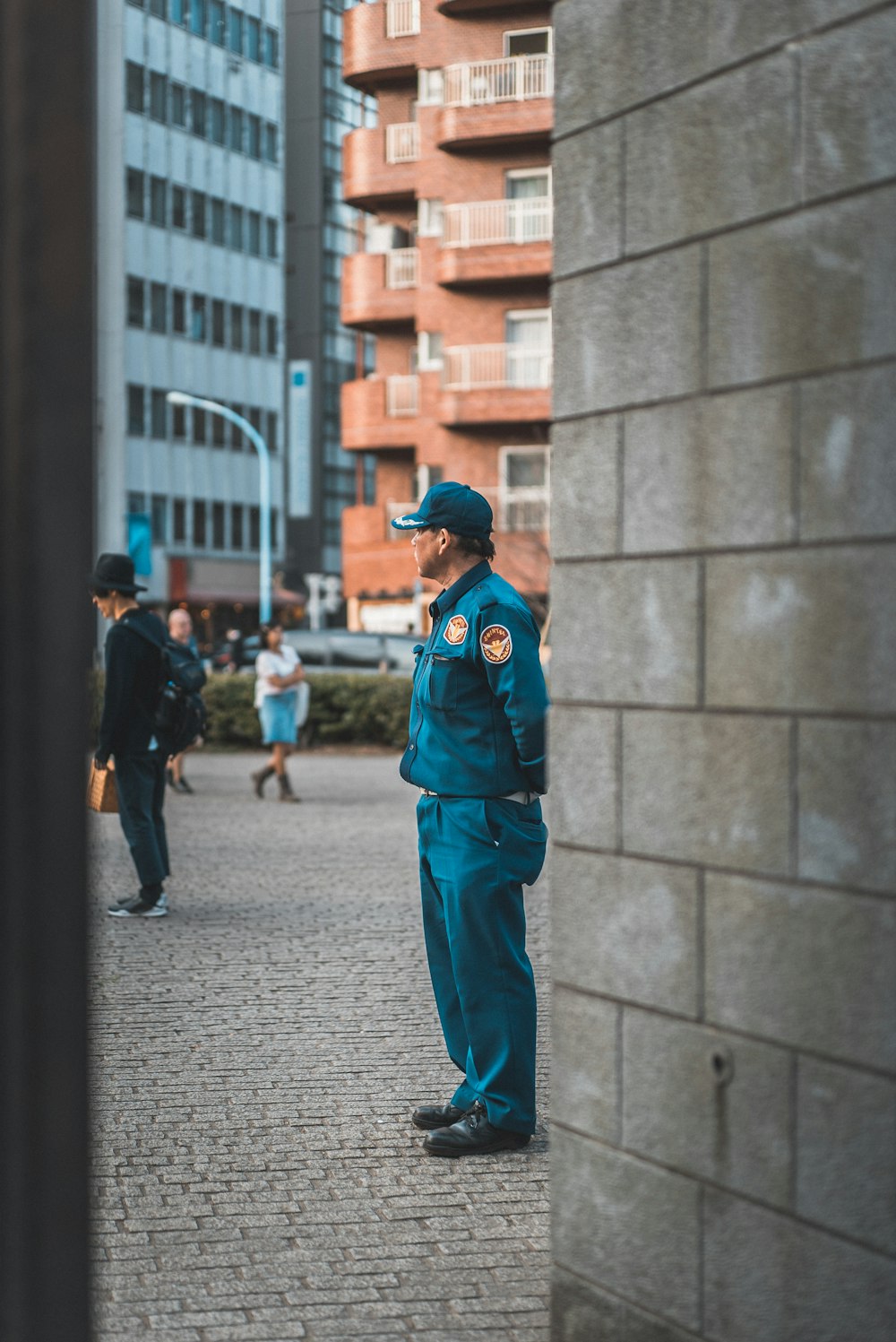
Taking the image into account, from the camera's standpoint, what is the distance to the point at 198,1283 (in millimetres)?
4160

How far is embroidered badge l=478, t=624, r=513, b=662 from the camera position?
203 inches

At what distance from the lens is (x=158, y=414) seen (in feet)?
209

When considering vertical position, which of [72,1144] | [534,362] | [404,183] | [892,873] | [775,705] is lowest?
[72,1144]

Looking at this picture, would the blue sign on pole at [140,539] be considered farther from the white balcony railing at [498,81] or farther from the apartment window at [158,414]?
the apartment window at [158,414]

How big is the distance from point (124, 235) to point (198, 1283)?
59.2 meters

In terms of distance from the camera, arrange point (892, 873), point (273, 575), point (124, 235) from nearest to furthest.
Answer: point (892, 873) → point (124, 235) → point (273, 575)

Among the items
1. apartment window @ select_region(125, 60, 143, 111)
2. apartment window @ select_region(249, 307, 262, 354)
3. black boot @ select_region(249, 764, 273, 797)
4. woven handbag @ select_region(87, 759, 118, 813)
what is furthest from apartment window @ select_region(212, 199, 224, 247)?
woven handbag @ select_region(87, 759, 118, 813)

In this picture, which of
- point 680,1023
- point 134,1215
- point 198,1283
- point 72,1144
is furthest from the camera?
point 134,1215

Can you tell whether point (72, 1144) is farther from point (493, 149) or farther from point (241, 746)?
point (493, 149)

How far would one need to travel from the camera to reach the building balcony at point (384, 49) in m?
38.8

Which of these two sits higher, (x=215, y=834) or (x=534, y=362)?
(x=534, y=362)

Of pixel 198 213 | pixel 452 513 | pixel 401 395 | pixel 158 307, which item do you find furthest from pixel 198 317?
pixel 452 513

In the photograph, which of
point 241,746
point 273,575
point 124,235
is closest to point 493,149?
point 241,746

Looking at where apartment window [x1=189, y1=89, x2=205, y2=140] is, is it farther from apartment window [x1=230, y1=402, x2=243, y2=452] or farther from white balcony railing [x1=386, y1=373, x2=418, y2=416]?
white balcony railing [x1=386, y1=373, x2=418, y2=416]
